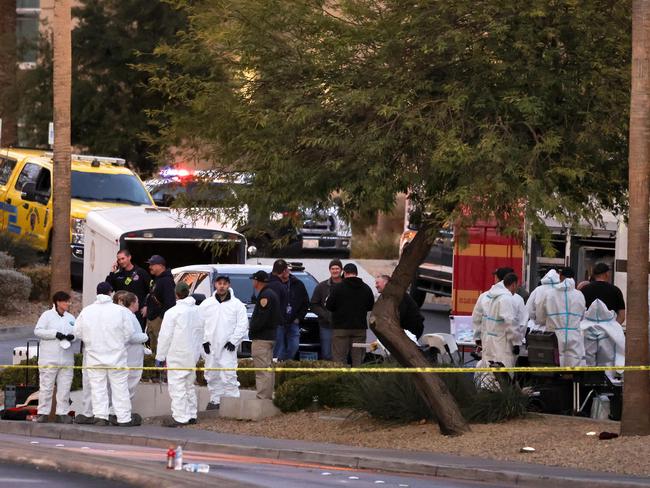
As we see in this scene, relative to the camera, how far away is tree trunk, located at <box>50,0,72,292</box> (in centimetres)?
2245

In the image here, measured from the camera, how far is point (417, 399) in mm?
17125

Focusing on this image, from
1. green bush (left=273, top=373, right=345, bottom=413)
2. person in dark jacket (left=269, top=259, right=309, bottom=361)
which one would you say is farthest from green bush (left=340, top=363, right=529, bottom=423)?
person in dark jacket (left=269, top=259, right=309, bottom=361)

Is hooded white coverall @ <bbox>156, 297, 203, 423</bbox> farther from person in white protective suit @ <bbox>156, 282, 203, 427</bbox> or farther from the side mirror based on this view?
the side mirror

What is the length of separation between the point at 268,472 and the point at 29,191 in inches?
656

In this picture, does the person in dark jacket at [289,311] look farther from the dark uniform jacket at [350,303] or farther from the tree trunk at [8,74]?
the tree trunk at [8,74]

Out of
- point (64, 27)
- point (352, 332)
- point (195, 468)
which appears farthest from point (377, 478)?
point (64, 27)

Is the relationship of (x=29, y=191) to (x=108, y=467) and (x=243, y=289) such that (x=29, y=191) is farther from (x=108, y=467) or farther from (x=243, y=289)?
(x=108, y=467)

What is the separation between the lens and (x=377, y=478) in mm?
13891

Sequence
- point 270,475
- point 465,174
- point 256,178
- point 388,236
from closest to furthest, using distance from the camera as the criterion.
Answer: point 270,475 → point 465,174 → point 256,178 → point 388,236

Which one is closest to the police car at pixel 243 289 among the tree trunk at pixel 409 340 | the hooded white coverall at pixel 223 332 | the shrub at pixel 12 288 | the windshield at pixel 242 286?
the windshield at pixel 242 286

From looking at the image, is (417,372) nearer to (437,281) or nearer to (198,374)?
(198,374)

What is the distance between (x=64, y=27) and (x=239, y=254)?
4629 mm

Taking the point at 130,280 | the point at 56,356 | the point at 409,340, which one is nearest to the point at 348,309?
the point at 130,280

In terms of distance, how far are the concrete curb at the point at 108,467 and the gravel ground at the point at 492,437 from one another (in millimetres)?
3290
